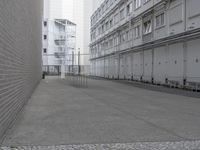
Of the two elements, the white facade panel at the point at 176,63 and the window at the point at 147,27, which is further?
the window at the point at 147,27

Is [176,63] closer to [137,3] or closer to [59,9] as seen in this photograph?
[137,3]

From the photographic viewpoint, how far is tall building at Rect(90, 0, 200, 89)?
21.5m

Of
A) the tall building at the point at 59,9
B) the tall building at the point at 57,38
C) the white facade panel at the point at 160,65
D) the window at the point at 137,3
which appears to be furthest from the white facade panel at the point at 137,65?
the tall building at the point at 59,9

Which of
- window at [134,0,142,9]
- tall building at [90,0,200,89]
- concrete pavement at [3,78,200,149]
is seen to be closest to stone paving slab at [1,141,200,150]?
concrete pavement at [3,78,200,149]

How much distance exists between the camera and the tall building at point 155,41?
2147cm

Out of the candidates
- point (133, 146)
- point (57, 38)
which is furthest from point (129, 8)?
point (57, 38)

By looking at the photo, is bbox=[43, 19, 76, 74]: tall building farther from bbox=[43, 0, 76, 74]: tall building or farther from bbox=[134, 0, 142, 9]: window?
bbox=[134, 0, 142, 9]: window

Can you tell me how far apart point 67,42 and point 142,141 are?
78.5 meters

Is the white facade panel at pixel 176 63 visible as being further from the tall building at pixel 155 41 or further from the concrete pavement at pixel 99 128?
the concrete pavement at pixel 99 128

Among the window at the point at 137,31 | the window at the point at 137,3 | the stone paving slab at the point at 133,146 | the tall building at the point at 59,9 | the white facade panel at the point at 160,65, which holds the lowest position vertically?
the stone paving slab at the point at 133,146

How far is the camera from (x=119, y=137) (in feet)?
21.6

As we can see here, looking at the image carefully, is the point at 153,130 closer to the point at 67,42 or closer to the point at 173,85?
the point at 173,85

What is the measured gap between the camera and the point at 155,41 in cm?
2788

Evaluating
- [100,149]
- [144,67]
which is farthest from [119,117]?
[144,67]
